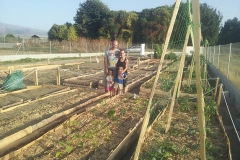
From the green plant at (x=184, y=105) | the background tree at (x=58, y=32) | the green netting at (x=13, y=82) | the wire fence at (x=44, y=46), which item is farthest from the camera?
the background tree at (x=58, y=32)

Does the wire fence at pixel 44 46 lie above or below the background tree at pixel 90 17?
below

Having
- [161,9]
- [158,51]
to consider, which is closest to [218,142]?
[158,51]

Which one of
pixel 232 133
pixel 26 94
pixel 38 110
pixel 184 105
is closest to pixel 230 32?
pixel 184 105

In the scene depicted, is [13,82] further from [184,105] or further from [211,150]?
[211,150]

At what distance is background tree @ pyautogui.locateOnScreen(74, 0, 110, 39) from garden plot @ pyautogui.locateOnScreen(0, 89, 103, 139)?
34915 millimetres

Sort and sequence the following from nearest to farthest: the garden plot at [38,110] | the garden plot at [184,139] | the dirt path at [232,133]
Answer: the garden plot at [184,139]
the dirt path at [232,133]
the garden plot at [38,110]

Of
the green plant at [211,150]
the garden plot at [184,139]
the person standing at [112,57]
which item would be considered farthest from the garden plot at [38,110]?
the green plant at [211,150]

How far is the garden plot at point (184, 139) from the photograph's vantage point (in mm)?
3508

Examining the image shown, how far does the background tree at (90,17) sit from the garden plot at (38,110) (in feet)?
115

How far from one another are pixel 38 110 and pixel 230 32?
3626 cm

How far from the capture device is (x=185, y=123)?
4879mm

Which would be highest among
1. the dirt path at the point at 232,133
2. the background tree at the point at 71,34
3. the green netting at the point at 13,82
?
the background tree at the point at 71,34

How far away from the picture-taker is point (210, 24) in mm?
37906

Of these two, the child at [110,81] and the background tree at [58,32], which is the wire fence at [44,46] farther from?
the child at [110,81]
